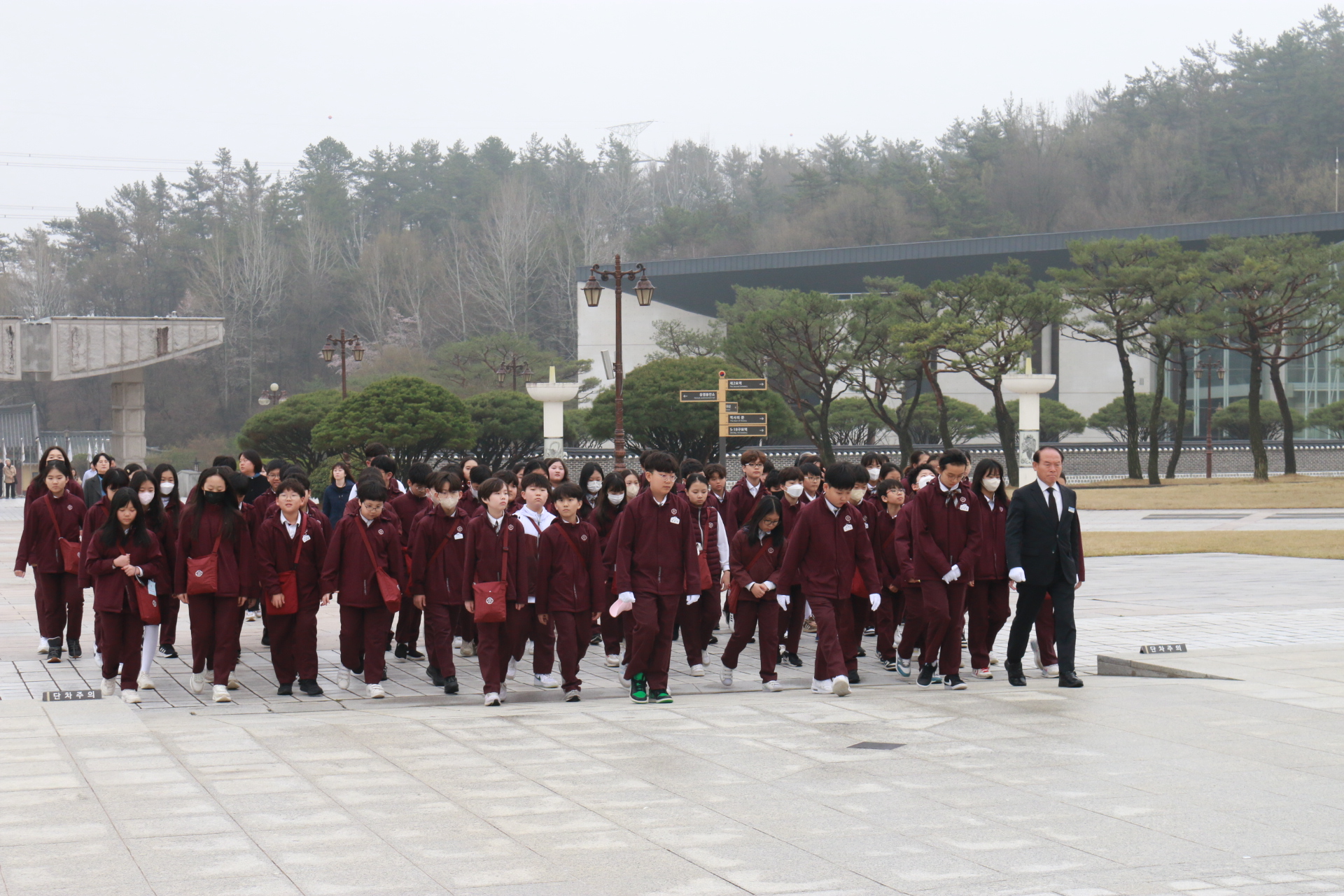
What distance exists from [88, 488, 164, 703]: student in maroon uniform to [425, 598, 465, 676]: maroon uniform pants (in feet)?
6.17

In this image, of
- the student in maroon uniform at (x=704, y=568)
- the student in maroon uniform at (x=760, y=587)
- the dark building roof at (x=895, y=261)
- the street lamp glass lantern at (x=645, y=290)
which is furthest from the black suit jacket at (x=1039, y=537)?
the dark building roof at (x=895, y=261)

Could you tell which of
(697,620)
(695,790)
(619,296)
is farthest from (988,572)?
(619,296)

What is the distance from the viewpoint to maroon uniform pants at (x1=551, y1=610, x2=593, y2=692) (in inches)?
348

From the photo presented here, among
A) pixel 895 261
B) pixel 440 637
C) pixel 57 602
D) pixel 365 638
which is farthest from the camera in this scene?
pixel 895 261

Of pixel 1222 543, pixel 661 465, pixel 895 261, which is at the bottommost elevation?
pixel 1222 543

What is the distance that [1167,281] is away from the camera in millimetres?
38344

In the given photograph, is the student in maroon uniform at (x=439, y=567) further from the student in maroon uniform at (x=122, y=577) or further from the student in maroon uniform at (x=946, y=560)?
the student in maroon uniform at (x=946, y=560)

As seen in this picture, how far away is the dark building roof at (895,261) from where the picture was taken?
53344 millimetres

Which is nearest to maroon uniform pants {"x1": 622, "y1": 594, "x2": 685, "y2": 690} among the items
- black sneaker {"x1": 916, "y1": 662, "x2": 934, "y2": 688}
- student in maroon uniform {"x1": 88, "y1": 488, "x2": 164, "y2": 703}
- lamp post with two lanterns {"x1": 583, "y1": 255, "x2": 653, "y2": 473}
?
black sneaker {"x1": 916, "y1": 662, "x2": 934, "y2": 688}

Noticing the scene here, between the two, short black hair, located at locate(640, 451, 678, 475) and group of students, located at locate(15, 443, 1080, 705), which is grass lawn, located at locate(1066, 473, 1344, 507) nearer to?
group of students, located at locate(15, 443, 1080, 705)

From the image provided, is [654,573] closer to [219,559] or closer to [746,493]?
[746,493]

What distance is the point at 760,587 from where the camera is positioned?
30.5 feet

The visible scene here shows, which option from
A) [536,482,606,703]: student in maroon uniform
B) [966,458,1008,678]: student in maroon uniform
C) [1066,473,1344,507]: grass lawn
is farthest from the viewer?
[1066,473,1344,507]: grass lawn

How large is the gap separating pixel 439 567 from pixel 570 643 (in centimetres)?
134
